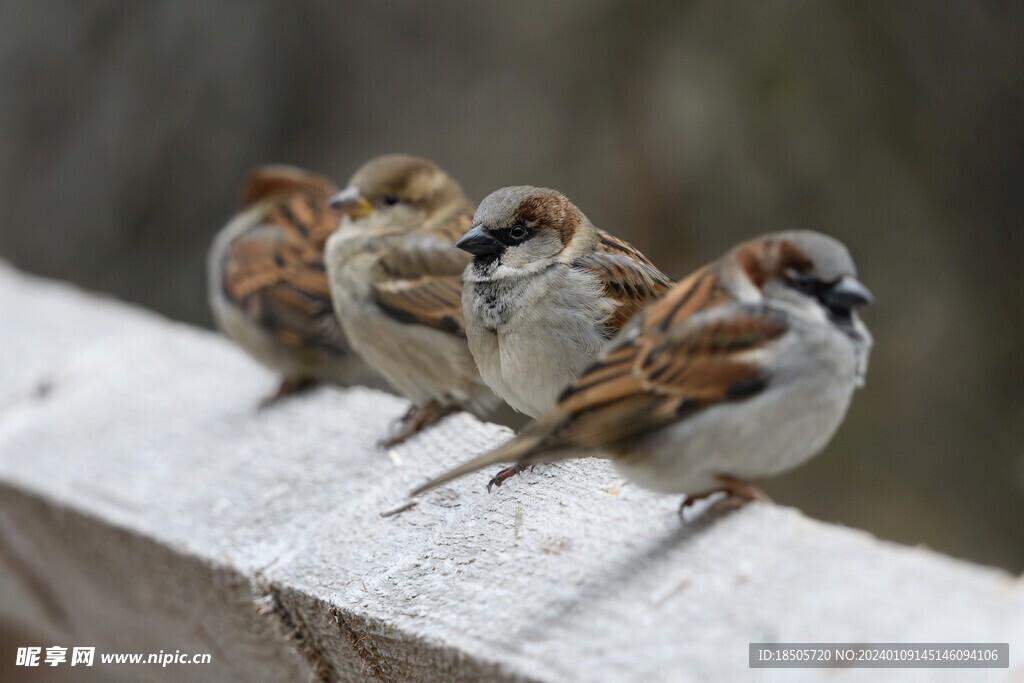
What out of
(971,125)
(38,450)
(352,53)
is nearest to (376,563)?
(38,450)

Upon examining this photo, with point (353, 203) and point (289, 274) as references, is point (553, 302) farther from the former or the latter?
point (289, 274)

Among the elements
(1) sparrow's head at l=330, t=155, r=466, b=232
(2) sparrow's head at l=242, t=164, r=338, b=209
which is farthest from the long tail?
(2) sparrow's head at l=242, t=164, r=338, b=209

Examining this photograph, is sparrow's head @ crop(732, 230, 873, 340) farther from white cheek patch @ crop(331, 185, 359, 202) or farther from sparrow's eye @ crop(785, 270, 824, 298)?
white cheek patch @ crop(331, 185, 359, 202)

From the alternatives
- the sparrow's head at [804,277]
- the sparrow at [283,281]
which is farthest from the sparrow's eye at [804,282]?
the sparrow at [283,281]

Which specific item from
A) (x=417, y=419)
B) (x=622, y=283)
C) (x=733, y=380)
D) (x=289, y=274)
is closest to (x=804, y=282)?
(x=733, y=380)

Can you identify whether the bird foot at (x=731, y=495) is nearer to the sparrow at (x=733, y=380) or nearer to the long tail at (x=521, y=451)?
the sparrow at (x=733, y=380)

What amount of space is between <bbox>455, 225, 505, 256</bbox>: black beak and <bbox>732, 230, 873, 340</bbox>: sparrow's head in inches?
18.3

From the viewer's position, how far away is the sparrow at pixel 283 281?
3.08m

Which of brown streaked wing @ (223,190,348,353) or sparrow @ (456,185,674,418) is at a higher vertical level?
sparrow @ (456,185,674,418)

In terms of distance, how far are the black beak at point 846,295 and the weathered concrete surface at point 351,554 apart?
0.29 m

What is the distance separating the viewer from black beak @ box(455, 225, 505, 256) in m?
1.71

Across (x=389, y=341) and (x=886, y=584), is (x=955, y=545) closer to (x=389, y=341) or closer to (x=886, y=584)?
(x=389, y=341)

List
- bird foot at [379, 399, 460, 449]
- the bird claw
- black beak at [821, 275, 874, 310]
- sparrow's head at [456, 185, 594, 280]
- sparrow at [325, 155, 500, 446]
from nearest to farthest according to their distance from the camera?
1. black beak at [821, 275, 874, 310]
2. sparrow's head at [456, 185, 594, 280]
3. the bird claw
4. bird foot at [379, 399, 460, 449]
5. sparrow at [325, 155, 500, 446]

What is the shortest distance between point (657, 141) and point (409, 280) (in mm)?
2700
